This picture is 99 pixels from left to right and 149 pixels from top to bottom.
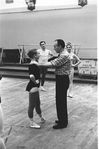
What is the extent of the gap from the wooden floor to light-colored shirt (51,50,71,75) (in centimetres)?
109

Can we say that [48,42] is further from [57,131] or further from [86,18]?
[57,131]

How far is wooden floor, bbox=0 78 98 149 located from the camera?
11.5 feet

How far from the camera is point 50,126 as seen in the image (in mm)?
4301

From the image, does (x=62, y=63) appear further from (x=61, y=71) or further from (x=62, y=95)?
(x=62, y=95)

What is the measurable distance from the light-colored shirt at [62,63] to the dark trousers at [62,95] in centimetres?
9

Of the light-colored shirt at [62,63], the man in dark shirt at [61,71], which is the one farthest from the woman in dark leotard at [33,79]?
the light-colored shirt at [62,63]

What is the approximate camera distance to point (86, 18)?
11.7m

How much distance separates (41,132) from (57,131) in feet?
0.95

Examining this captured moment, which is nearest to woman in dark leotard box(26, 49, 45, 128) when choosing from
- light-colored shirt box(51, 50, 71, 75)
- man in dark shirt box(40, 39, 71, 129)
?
man in dark shirt box(40, 39, 71, 129)

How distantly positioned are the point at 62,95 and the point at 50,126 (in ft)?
2.37

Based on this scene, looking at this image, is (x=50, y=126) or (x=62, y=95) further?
(x=50, y=126)

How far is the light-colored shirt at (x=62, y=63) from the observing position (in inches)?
148

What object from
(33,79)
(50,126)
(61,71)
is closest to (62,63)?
(61,71)

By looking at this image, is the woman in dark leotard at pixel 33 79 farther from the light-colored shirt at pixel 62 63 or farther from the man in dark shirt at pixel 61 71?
the light-colored shirt at pixel 62 63
